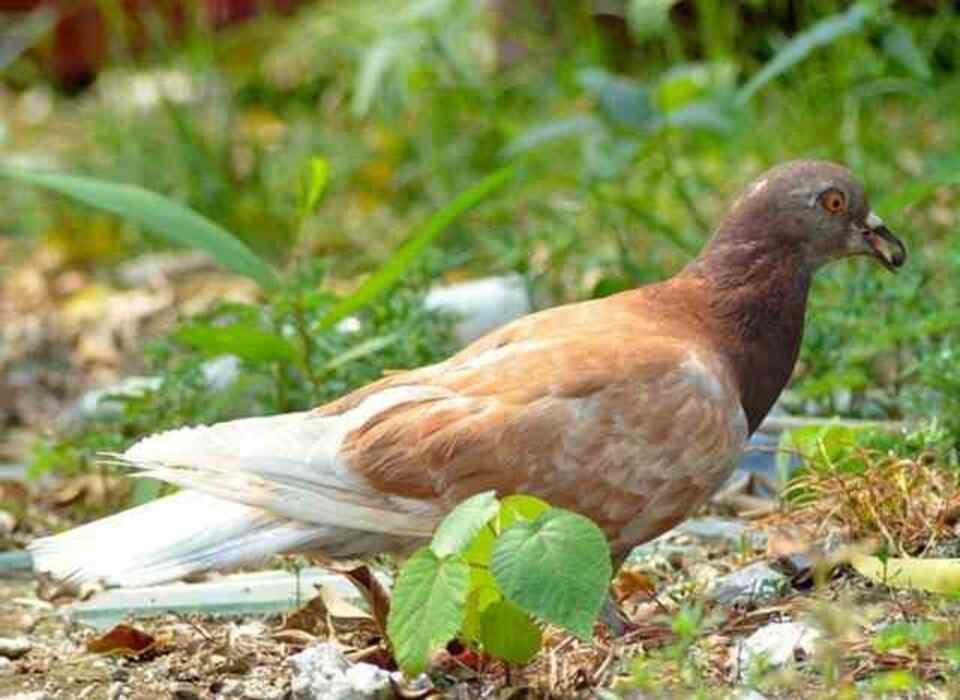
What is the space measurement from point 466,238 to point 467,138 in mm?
794

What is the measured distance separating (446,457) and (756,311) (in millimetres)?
738

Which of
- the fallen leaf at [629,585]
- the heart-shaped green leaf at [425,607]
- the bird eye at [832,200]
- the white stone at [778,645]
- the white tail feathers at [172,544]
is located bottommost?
the fallen leaf at [629,585]

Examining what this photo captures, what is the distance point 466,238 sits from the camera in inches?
261

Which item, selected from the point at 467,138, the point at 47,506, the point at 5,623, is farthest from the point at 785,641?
the point at 467,138

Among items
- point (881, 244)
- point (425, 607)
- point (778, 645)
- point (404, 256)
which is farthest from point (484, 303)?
point (425, 607)

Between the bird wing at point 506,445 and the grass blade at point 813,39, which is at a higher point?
the grass blade at point 813,39

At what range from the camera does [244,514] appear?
3775 millimetres

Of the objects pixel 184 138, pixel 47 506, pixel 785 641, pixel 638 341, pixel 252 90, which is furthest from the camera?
pixel 252 90

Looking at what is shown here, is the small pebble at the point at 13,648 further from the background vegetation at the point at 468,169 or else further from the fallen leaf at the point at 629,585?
the fallen leaf at the point at 629,585

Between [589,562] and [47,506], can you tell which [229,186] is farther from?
[589,562]

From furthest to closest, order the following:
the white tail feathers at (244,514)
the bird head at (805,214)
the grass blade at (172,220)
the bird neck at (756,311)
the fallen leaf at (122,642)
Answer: the grass blade at (172,220)
the bird head at (805,214)
the bird neck at (756,311)
the fallen leaf at (122,642)
the white tail feathers at (244,514)

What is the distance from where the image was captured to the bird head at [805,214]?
13.7ft

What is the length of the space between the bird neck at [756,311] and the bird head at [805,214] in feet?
0.08

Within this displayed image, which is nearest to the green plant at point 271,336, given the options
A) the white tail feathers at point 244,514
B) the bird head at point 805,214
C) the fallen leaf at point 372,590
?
the bird head at point 805,214
